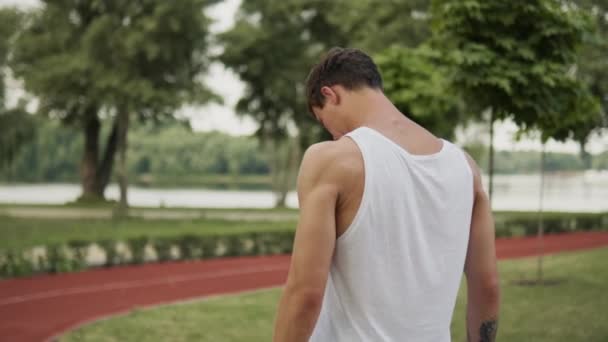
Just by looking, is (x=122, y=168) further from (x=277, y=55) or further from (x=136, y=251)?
(x=136, y=251)

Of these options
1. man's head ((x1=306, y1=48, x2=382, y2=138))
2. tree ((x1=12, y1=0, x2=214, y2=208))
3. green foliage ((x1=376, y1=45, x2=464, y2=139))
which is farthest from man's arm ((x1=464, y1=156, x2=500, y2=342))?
tree ((x1=12, y1=0, x2=214, y2=208))

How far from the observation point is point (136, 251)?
16516 mm

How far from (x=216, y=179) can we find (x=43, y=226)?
81713 mm

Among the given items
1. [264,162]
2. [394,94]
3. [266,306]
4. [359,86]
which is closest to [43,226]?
[394,94]

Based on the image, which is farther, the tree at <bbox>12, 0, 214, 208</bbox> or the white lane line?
the tree at <bbox>12, 0, 214, 208</bbox>

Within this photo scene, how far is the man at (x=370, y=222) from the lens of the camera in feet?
6.61

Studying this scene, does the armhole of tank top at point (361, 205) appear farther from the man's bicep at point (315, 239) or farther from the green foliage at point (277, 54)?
the green foliage at point (277, 54)

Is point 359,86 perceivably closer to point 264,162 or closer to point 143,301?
point 143,301

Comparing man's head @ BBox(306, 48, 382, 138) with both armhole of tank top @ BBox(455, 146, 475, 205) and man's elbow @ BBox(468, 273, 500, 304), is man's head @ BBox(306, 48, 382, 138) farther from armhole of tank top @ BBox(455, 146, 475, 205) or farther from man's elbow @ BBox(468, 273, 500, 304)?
man's elbow @ BBox(468, 273, 500, 304)

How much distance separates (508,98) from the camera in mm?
10945

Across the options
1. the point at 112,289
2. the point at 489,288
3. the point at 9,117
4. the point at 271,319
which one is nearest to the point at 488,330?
the point at 489,288

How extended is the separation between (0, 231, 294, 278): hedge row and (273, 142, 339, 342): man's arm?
13104 millimetres

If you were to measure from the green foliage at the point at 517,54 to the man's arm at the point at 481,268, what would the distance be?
8211mm

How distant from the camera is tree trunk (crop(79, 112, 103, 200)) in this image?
1517 inches
